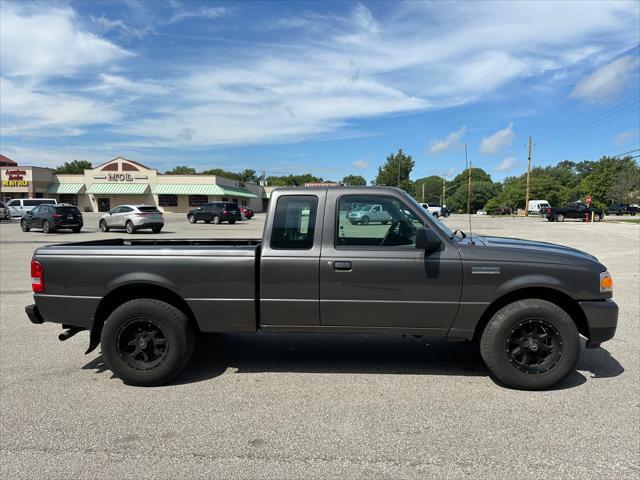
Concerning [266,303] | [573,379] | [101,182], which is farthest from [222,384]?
[101,182]

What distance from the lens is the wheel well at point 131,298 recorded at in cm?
423

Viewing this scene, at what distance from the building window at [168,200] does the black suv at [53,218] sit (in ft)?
121

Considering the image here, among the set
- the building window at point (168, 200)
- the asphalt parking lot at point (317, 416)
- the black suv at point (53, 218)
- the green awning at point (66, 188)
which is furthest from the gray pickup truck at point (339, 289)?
the green awning at point (66, 188)

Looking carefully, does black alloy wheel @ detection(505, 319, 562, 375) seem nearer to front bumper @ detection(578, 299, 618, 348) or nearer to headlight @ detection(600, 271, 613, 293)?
front bumper @ detection(578, 299, 618, 348)

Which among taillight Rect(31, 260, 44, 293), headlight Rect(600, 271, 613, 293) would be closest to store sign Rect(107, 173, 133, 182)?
taillight Rect(31, 260, 44, 293)

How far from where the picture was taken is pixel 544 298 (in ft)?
13.5

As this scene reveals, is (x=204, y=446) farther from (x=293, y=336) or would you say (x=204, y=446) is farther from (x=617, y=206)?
(x=617, y=206)

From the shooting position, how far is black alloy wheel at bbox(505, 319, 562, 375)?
12.9ft

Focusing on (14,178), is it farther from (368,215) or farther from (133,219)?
(368,215)

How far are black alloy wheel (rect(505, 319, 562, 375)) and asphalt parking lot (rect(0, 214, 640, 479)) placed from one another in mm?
257

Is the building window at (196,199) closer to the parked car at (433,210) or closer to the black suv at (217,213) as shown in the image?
the black suv at (217,213)

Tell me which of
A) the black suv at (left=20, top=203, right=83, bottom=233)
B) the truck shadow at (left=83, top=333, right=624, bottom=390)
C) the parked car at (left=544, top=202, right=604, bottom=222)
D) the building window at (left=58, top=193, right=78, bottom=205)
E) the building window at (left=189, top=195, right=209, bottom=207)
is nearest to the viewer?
the truck shadow at (left=83, top=333, right=624, bottom=390)

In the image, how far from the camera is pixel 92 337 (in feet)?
14.0

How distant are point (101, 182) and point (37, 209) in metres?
39.0
